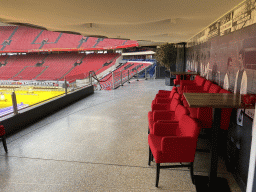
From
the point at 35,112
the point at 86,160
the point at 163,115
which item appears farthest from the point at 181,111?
the point at 35,112

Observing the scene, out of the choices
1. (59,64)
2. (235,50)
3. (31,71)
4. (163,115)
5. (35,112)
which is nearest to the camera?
(163,115)

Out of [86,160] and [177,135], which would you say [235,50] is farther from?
[86,160]

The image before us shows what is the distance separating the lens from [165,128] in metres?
2.40

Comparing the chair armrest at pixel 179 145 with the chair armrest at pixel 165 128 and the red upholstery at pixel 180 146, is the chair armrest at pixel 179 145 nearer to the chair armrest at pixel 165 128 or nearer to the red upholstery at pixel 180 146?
the red upholstery at pixel 180 146

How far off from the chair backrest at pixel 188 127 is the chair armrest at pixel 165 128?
7 cm

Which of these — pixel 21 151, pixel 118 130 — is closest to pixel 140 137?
pixel 118 130

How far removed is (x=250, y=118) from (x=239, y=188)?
2.48 feet

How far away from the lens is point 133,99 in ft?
20.6

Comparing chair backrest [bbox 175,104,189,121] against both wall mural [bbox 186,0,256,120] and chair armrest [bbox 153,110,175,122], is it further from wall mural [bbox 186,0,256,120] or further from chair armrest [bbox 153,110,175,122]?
wall mural [bbox 186,0,256,120]

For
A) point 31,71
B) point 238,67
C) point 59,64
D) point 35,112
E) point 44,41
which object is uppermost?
point 44,41

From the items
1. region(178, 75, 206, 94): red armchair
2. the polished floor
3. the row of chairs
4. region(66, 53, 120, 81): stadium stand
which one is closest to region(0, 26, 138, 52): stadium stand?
region(66, 53, 120, 81): stadium stand

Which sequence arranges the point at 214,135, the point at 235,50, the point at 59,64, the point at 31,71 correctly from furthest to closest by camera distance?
the point at 59,64 < the point at 31,71 < the point at 235,50 < the point at 214,135

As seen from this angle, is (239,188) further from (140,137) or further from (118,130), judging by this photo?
(118,130)

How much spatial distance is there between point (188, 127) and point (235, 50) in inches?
71.1
